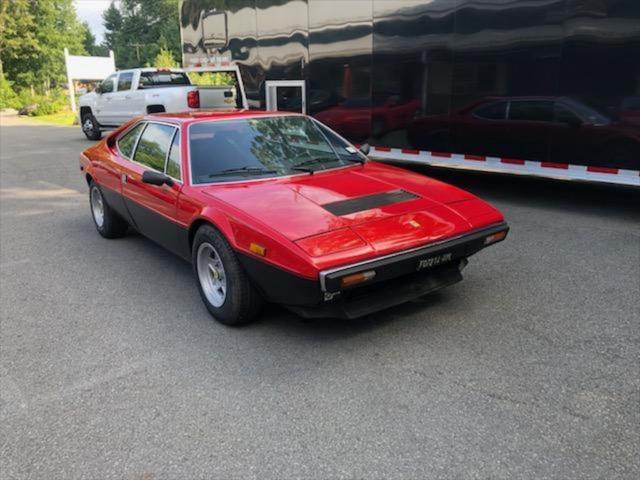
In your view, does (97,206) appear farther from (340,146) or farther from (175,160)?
(340,146)

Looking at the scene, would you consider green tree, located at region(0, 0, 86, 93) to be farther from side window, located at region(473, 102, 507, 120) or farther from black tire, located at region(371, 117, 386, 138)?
side window, located at region(473, 102, 507, 120)

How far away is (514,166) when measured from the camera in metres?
6.64

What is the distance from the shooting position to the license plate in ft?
11.0

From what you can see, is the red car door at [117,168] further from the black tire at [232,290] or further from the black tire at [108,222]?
the black tire at [232,290]

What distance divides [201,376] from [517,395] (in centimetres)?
179

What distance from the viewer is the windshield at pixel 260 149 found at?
4.21 metres

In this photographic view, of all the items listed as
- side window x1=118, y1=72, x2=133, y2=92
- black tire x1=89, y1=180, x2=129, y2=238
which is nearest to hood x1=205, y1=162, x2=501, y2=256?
black tire x1=89, y1=180, x2=129, y2=238

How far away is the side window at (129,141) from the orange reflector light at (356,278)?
10.2 feet

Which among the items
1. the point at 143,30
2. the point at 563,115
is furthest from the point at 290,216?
the point at 143,30

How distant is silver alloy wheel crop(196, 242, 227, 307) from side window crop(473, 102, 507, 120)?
4.38 m

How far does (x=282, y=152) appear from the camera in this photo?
14.8 feet

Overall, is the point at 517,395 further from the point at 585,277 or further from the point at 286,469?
the point at 585,277

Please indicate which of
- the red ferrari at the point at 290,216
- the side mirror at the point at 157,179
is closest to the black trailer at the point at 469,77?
the red ferrari at the point at 290,216

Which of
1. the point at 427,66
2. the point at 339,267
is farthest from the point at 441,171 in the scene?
the point at 339,267
